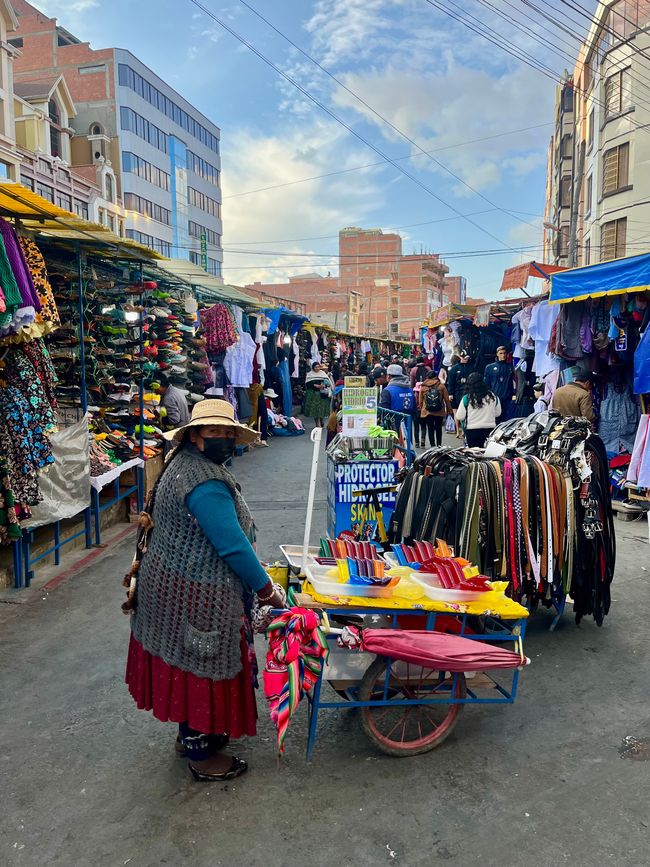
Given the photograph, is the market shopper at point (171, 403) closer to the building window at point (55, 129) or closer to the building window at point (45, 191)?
the building window at point (45, 191)

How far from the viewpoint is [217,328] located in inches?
431

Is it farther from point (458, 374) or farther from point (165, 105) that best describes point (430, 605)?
point (165, 105)

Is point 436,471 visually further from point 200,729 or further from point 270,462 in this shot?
point 270,462

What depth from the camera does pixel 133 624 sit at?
3039 mm

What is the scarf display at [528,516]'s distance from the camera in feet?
14.1

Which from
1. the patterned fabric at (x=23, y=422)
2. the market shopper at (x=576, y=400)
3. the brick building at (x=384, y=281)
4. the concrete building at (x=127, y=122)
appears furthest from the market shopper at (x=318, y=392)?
the brick building at (x=384, y=281)

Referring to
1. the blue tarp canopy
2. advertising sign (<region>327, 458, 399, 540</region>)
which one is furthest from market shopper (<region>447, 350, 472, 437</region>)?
advertising sign (<region>327, 458, 399, 540</region>)

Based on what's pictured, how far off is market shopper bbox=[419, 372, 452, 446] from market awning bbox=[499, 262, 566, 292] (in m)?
2.43

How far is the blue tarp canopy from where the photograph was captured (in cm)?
700

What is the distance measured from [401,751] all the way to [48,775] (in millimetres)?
1687

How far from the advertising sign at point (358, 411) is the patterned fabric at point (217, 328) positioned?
200 inches

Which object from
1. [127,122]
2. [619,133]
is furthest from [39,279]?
[127,122]

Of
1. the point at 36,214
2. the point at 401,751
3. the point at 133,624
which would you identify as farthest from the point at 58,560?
the point at 401,751

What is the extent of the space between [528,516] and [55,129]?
39.0 metres
